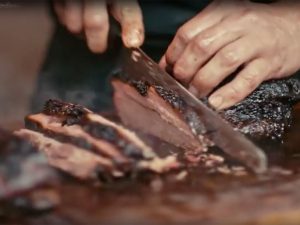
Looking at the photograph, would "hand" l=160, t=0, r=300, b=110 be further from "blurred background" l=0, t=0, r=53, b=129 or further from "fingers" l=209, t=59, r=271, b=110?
"blurred background" l=0, t=0, r=53, b=129

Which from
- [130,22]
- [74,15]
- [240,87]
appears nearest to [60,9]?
[74,15]

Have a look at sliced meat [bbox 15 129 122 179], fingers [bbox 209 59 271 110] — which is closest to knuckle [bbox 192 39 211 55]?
fingers [bbox 209 59 271 110]

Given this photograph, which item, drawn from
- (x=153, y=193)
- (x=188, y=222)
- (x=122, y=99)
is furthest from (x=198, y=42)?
(x=188, y=222)

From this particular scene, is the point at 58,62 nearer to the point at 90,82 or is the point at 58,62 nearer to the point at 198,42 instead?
the point at 90,82

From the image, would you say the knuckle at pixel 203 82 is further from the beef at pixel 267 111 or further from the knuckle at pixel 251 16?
the knuckle at pixel 251 16

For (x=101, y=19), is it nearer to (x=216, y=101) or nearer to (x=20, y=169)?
(x=216, y=101)
